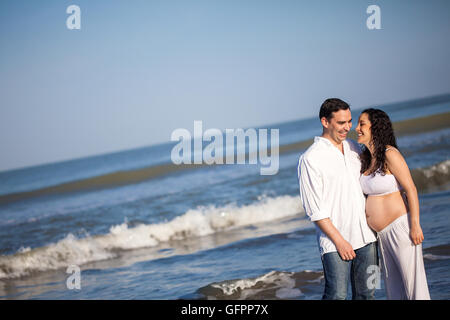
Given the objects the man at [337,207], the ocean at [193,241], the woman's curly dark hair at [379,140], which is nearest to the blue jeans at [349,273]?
the man at [337,207]

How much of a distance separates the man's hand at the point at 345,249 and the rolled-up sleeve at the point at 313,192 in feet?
0.65

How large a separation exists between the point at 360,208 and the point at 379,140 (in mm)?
512

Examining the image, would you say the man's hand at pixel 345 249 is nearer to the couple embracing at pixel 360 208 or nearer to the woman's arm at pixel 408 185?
the couple embracing at pixel 360 208

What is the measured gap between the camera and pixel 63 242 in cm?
917

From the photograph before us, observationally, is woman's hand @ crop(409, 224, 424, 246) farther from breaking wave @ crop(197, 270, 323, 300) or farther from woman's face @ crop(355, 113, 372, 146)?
→ breaking wave @ crop(197, 270, 323, 300)

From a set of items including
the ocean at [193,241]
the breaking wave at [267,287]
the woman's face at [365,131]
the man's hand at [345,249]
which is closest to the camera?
the man's hand at [345,249]

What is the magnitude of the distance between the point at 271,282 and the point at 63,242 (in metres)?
5.69

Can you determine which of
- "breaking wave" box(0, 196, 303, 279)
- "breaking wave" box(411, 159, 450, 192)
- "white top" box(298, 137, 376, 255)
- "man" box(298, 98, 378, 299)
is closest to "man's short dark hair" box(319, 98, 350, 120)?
"man" box(298, 98, 378, 299)

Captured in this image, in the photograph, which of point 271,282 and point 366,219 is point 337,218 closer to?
point 366,219

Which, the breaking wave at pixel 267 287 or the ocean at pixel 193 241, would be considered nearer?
the breaking wave at pixel 267 287

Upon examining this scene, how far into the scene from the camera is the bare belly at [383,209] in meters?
3.04
